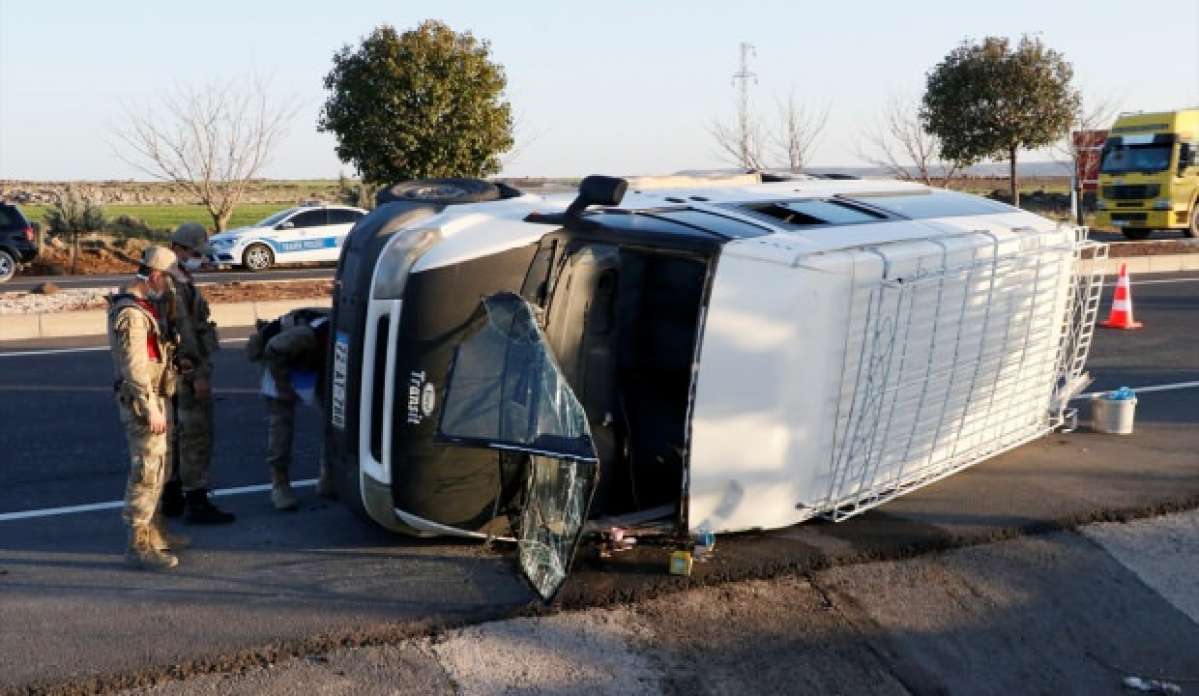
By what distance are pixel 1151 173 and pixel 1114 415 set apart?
22.4 metres

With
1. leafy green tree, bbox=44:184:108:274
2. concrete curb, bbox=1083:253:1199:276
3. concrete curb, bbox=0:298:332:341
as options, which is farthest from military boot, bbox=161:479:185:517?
leafy green tree, bbox=44:184:108:274

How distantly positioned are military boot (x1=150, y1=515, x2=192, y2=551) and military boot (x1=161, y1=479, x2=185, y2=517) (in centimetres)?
43

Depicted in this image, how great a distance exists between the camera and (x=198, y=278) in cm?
2409

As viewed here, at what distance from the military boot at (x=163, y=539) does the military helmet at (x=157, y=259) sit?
1.21 metres

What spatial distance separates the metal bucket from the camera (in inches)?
332

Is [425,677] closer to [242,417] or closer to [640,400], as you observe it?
[640,400]

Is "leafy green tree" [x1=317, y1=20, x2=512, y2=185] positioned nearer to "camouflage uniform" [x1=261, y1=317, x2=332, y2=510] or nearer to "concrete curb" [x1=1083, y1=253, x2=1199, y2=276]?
"concrete curb" [x1=1083, y1=253, x2=1199, y2=276]

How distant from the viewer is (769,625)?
17.1 feet

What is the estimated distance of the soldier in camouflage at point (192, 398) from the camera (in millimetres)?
6414

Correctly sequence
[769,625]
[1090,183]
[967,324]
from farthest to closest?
[1090,183]
[967,324]
[769,625]

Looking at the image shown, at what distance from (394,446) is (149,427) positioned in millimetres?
1164

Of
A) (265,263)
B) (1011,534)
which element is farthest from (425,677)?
(265,263)

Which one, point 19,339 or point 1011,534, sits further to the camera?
point 19,339

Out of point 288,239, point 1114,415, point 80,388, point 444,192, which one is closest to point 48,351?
point 80,388
